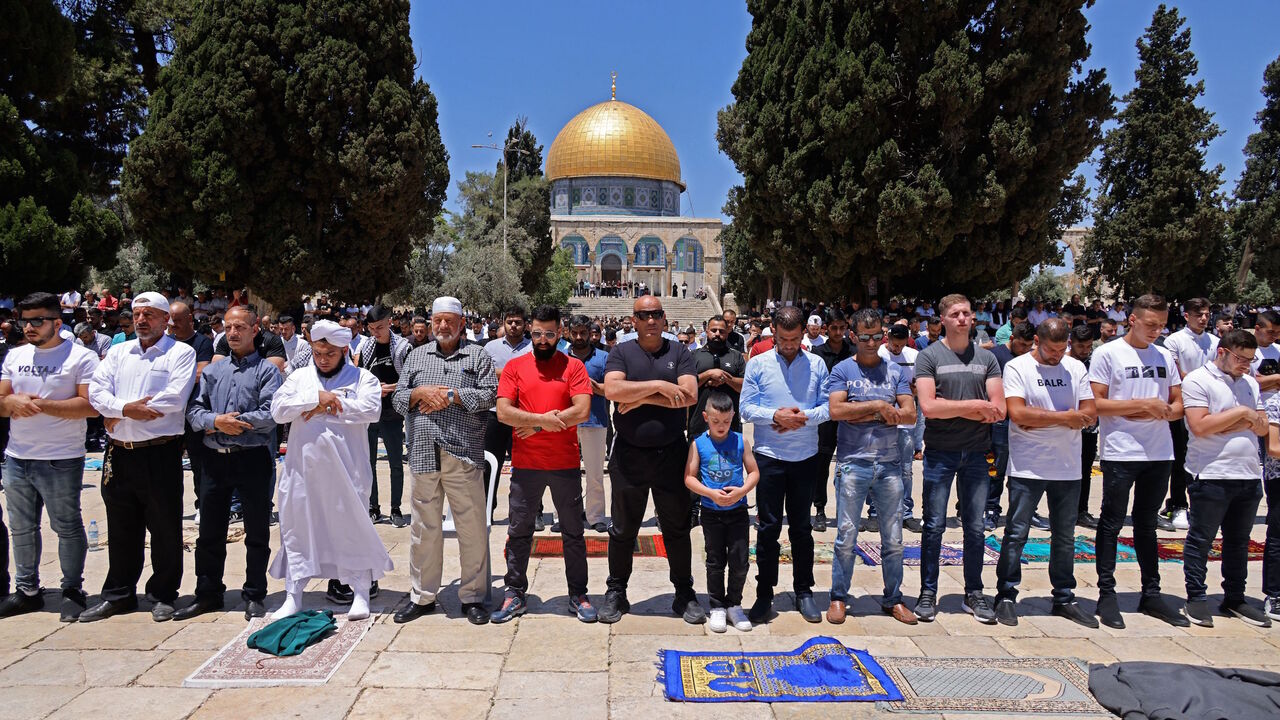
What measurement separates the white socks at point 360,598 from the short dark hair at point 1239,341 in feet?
17.9

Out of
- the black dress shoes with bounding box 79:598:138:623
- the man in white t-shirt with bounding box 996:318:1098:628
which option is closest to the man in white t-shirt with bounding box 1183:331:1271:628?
the man in white t-shirt with bounding box 996:318:1098:628

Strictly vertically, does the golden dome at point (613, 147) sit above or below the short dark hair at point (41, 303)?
above

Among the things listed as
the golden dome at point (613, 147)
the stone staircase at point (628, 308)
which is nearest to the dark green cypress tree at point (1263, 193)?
the stone staircase at point (628, 308)

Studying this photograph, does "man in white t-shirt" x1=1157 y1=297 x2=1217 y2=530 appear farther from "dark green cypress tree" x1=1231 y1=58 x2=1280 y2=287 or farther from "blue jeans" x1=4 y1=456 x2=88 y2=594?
"dark green cypress tree" x1=1231 y1=58 x2=1280 y2=287

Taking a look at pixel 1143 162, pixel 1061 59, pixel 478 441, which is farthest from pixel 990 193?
pixel 478 441

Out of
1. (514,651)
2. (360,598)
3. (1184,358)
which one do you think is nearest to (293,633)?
(360,598)

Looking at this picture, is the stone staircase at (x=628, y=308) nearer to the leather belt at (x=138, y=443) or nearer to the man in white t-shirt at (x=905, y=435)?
the man in white t-shirt at (x=905, y=435)

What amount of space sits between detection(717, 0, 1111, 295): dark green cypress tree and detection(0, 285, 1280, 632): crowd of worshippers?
43.9ft

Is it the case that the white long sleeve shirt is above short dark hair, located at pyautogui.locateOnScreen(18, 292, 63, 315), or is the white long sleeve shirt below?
below

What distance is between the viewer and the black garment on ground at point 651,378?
15.8ft

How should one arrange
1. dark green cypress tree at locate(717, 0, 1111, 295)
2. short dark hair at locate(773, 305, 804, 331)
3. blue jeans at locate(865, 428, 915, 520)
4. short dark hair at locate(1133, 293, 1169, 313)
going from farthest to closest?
dark green cypress tree at locate(717, 0, 1111, 295), blue jeans at locate(865, 428, 915, 520), short dark hair at locate(1133, 293, 1169, 313), short dark hair at locate(773, 305, 804, 331)

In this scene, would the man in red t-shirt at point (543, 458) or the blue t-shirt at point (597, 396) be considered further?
the blue t-shirt at point (597, 396)

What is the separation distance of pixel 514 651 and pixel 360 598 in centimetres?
112

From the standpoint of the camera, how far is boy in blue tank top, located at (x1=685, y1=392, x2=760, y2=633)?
15.6ft
